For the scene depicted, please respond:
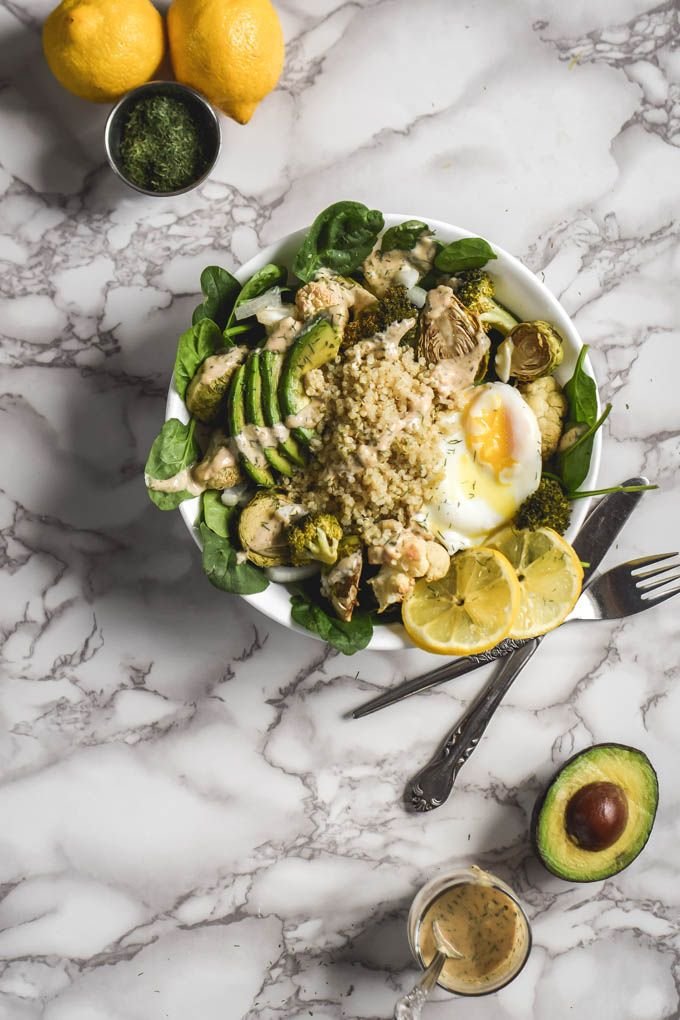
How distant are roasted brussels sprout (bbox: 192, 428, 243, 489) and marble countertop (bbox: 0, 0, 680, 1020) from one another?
0.39 metres

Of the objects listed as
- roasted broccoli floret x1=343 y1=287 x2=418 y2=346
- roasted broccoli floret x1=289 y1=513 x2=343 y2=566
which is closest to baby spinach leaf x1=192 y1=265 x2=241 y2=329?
roasted broccoli floret x1=343 y1=287 x2=418 y2=346

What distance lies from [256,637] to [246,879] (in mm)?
642

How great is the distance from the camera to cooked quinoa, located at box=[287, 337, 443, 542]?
71.8 inches

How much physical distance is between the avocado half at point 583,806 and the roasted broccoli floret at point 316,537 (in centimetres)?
96

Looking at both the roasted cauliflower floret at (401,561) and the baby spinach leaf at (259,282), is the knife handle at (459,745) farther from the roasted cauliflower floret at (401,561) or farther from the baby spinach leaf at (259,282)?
the baby spinach leaf at (259,282)

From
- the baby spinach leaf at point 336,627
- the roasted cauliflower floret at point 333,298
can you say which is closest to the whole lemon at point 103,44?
the roasted cauliflower floret at point 333,298

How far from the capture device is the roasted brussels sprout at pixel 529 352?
1.89 metres

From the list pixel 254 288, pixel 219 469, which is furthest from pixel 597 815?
pixel 254 288

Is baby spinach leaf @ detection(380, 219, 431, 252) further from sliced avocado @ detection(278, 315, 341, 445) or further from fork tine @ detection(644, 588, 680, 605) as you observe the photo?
fork tine @ detection(644, 588, 680, 605)

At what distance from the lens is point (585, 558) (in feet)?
7.45

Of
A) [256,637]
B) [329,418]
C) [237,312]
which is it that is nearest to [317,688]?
[256,637]

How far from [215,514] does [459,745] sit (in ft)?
3.03

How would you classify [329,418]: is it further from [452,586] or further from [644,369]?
[644,369]

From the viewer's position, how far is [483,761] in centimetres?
239
